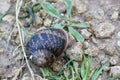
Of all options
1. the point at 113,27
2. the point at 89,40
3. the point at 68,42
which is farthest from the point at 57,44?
the point at 113,27

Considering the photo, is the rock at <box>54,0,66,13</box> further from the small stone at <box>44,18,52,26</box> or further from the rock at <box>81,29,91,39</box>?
the rock at <box>81,29,91,39</box>

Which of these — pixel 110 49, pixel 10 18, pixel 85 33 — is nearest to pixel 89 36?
pixel 85 33

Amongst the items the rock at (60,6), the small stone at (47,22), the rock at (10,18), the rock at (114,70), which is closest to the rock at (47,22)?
the small stone at (47,22)

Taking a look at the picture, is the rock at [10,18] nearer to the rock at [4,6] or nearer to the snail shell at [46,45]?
the rock at [4,6]

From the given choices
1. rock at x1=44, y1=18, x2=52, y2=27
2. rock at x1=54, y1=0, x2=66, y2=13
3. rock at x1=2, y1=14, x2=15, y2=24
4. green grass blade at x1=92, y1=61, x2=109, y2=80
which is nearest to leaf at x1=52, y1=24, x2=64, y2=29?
rock at x1=44, y1=18, x2=52, y2=27

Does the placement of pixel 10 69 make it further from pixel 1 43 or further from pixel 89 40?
pixel 89 40

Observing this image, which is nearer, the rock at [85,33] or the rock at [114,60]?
the rock at [114,60]
